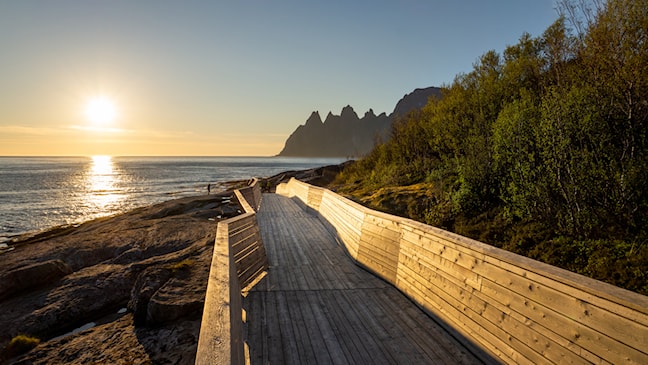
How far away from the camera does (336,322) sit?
5.46 meters

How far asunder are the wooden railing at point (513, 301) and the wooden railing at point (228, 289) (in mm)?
3125

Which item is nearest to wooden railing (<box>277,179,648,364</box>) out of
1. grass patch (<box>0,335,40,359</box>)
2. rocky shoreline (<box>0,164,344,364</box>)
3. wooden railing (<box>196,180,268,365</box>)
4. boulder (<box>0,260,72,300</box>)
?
wooden railing (<box>196,180,268,365</box>)

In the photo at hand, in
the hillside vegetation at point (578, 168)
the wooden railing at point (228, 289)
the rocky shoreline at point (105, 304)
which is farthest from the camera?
the hillside vegetation at point (578, 168)

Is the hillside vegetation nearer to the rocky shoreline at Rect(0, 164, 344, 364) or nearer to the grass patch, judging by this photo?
the rocky shoreline at Rect(0, 164, 344, 364)

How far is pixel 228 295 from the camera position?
154 inches

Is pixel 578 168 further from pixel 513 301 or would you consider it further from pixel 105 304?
pixel 105 304

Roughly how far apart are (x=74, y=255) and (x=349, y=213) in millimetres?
11313

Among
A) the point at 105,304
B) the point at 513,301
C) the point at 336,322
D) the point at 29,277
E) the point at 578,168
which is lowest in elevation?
the point at 105,304

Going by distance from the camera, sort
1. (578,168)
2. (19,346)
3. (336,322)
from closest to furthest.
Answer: (336,322), (19,346), (578,168)

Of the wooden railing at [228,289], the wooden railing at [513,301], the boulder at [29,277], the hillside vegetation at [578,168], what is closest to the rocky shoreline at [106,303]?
the boulder at [29,277]

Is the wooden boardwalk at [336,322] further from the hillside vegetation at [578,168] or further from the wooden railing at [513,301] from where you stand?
the hillside vegetation at [578,168]

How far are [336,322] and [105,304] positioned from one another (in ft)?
22.5

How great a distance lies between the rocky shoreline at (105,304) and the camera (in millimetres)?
5910

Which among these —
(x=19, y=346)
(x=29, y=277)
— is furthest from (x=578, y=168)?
(x=29, y=277)
